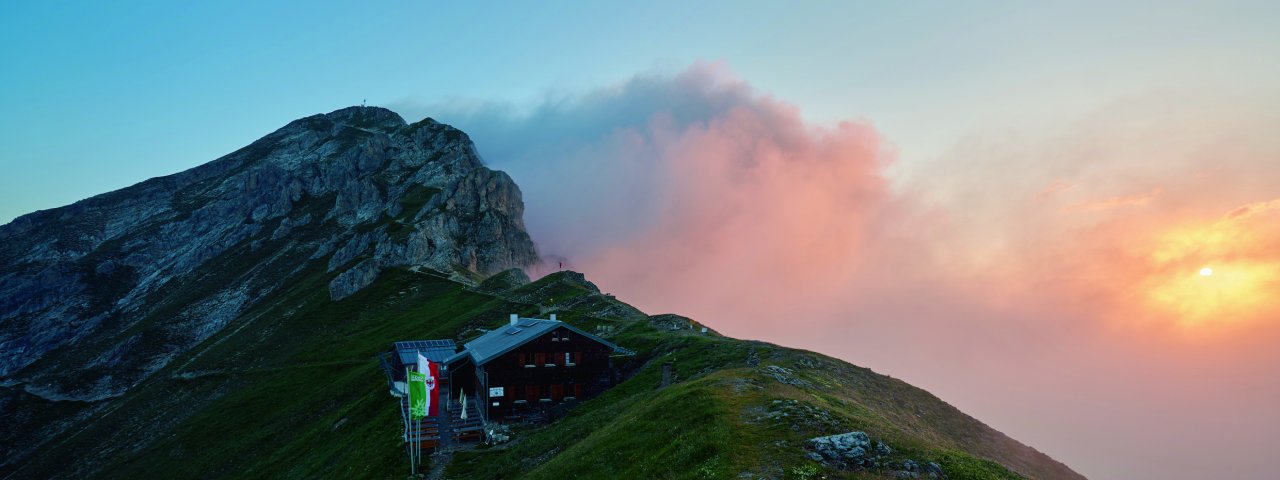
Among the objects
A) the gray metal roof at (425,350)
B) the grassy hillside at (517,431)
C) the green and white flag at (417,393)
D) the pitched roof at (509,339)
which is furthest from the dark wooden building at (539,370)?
the gray metal roof at (425,350)

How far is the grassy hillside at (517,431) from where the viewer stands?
28125 mm

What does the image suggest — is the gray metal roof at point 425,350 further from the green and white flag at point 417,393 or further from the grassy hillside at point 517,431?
the green and white flag at point 417,393

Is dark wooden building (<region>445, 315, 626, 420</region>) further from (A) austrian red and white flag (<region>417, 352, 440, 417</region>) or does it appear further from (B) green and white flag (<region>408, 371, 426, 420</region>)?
(B) green and white flag (<region>408, 371, 426, 420</region>)

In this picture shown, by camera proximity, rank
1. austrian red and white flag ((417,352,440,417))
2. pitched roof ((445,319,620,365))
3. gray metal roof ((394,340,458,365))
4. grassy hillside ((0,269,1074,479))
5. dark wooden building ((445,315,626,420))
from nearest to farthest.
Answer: grassy hillside ((0,269,1074,479)) < austrian red and white flag ((417,352,440,417)) < dark wooden building ((445,315,626,420)) < pitched roof ((445,319,620,365)) < gray metal roof ((394,340,458,365))

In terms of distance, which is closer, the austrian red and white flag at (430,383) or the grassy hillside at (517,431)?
the grassy hillside at (517,431)

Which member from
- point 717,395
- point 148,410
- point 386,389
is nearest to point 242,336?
point 148,410

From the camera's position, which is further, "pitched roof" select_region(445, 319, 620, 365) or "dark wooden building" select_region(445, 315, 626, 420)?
"pitched roof" select_region(445, 319, 620, 365)

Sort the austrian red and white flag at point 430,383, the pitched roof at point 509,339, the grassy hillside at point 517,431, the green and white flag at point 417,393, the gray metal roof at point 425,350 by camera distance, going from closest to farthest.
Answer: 1. the grassy hillside at point 517,431
2. the austrian red and white flag at point 430,383
3. the green and white flag at point 417,393
4. the pitched roof at point 509,339
5. the gray metal roof at point 425,350

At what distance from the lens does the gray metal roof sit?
239 feet

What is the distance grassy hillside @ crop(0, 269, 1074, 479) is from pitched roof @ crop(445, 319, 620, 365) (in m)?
7.73

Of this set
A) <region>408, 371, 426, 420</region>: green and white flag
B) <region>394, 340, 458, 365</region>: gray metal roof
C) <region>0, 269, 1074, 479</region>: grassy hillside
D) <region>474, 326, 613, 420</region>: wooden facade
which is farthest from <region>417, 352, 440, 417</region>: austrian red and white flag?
<region>394, 340, 458, 365</region>: gray metal roof

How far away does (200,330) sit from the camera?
17850cm

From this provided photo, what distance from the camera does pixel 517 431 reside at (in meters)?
50.5

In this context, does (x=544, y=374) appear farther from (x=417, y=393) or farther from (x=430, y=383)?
(x=417, y=393)
